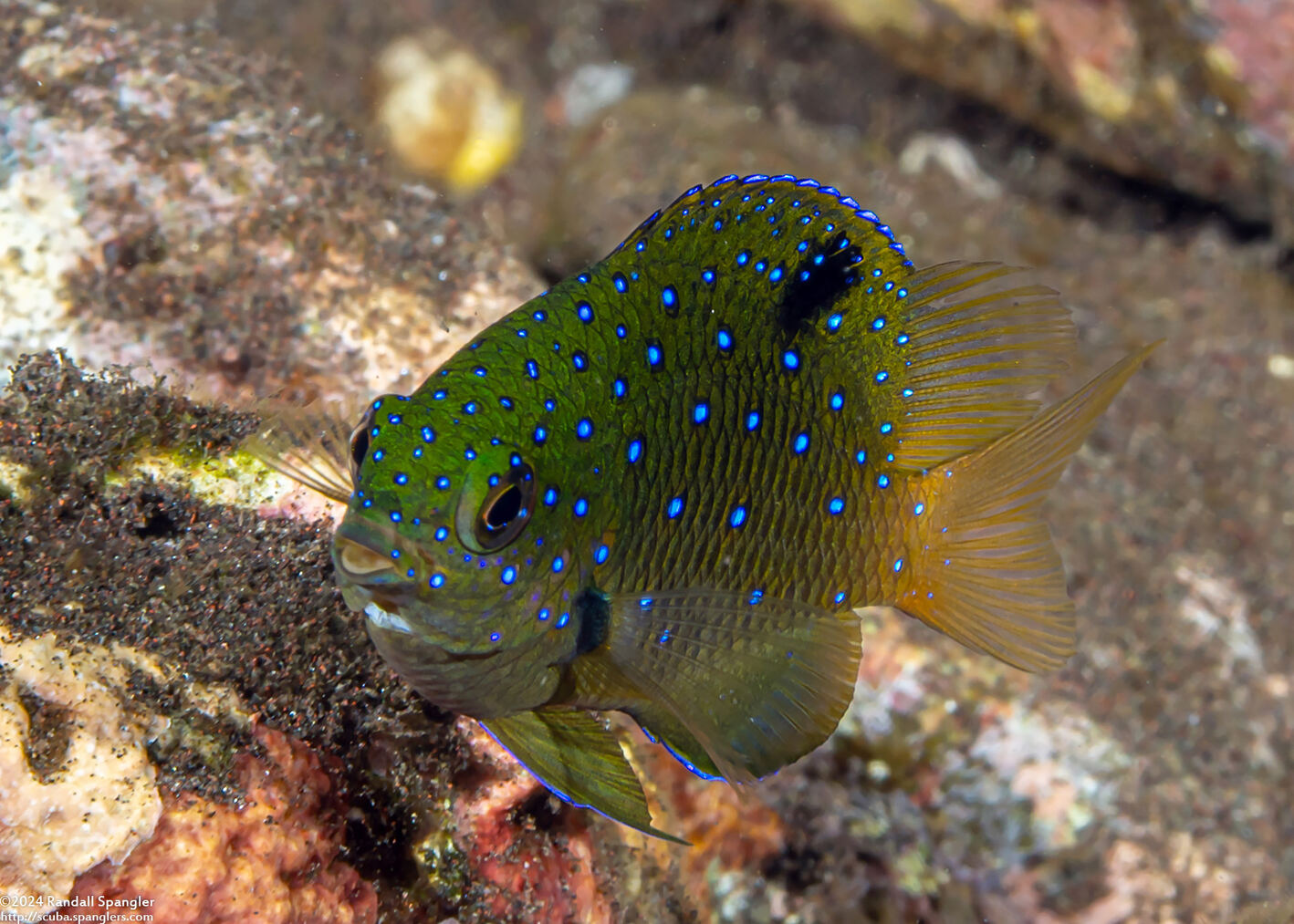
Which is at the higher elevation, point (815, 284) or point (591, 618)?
point (815, 284)

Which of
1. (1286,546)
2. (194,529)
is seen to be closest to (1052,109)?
(1286,546)

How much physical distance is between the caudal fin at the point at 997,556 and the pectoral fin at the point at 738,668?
402mm

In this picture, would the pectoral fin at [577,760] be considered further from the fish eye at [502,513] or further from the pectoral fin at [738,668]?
the fish eye at [502,513]

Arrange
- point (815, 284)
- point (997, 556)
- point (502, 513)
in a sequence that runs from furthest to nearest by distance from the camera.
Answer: point (997, 556) < point (815, 284) < point (502, 513)

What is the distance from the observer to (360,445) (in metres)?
1.90

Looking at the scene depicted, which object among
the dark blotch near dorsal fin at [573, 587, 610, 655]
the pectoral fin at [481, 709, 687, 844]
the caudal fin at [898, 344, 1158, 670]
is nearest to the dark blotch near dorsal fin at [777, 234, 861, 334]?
the caudal fin at [898, 344, 1158, 670]

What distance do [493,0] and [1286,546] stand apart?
8.37m

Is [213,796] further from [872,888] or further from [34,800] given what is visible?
[872,888]

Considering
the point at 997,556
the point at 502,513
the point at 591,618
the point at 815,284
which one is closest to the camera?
the point at 502,513

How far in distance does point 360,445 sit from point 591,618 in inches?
25.2

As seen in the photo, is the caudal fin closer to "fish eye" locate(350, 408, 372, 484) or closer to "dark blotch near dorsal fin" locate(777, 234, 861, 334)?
"dark blotch near dorsal fin" locate(777, 234, 861, 334)

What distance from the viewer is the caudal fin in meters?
2.40

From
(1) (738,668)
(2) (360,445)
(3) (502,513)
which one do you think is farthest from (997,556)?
(2) (360,445)

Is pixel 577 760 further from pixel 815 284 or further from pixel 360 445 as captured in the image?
pixel 815 284
